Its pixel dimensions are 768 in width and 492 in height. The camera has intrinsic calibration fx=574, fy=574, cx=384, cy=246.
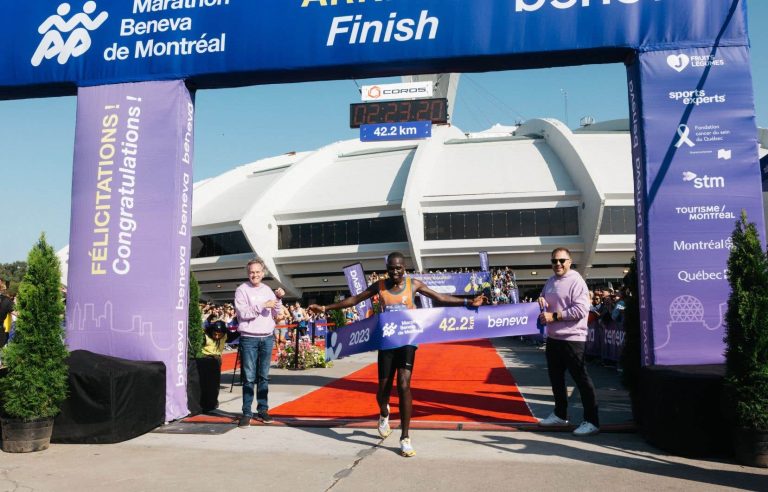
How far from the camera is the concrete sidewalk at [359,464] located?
4305 millimetres

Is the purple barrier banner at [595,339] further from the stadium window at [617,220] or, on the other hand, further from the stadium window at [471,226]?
the stadium window at [471,226]

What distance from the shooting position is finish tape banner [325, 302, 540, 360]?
5641mm

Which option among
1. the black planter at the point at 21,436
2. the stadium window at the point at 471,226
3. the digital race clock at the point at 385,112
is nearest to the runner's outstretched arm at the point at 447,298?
the black planter at the point at 21,436

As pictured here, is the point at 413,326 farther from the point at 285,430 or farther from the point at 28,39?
the point at 28,39

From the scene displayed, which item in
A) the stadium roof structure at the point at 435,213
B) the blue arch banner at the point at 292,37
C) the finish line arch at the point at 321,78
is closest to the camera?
the finish line arch at the point at 321,78

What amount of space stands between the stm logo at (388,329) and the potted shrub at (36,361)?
3307 mm

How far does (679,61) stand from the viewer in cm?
638

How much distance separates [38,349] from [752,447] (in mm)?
6561

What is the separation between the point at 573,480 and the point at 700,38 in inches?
197

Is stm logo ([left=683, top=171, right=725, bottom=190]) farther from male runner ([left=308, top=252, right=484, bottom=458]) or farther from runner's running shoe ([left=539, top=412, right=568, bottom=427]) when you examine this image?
runner's running shoe ([left=539, top=412, right=568, bottom=427])

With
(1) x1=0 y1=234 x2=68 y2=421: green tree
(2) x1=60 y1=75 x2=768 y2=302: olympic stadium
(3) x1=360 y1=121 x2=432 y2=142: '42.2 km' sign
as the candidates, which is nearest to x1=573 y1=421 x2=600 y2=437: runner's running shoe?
(1) x1=0 y1=234 x2=68 y2=421: green tree

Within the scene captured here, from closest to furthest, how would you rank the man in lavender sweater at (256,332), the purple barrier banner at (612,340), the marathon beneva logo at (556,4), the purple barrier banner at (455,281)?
1. the marathon beneva logo at (556,4)
2. the man in lavender sweater at (256,332)
3. the purple barrier banner at (612,340)
4. the purple barrier banner at (455,281)

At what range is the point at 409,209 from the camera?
146 feet

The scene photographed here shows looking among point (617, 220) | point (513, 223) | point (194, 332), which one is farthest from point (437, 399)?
point (617, 220)
